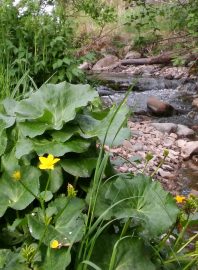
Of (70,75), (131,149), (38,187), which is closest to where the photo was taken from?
(38,187)

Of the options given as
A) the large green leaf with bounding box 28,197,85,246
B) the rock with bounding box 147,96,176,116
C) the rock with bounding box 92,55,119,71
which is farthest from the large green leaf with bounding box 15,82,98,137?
the rock with bounding box 92,55,119,71

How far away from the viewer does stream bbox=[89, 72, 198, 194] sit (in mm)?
6606

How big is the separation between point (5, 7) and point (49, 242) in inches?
130

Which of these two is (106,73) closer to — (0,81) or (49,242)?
(0,81)

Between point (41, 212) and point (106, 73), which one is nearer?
point (41, 212)

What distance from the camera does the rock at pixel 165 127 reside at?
19.0 ft

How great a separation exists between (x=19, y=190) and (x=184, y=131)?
4.55m

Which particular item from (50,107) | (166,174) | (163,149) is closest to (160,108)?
(163,149)

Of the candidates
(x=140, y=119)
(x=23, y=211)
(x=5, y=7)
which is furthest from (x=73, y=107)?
(x=140, y=119)

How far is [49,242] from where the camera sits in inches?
47.9

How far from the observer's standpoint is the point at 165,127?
5836 mm

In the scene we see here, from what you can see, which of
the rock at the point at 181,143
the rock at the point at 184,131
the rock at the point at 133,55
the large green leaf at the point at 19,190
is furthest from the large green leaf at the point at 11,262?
the rock at the point at 133,55

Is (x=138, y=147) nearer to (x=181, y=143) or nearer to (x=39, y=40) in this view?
(x=181, y=143)

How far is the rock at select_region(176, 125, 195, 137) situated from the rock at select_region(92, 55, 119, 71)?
6.08 metres
